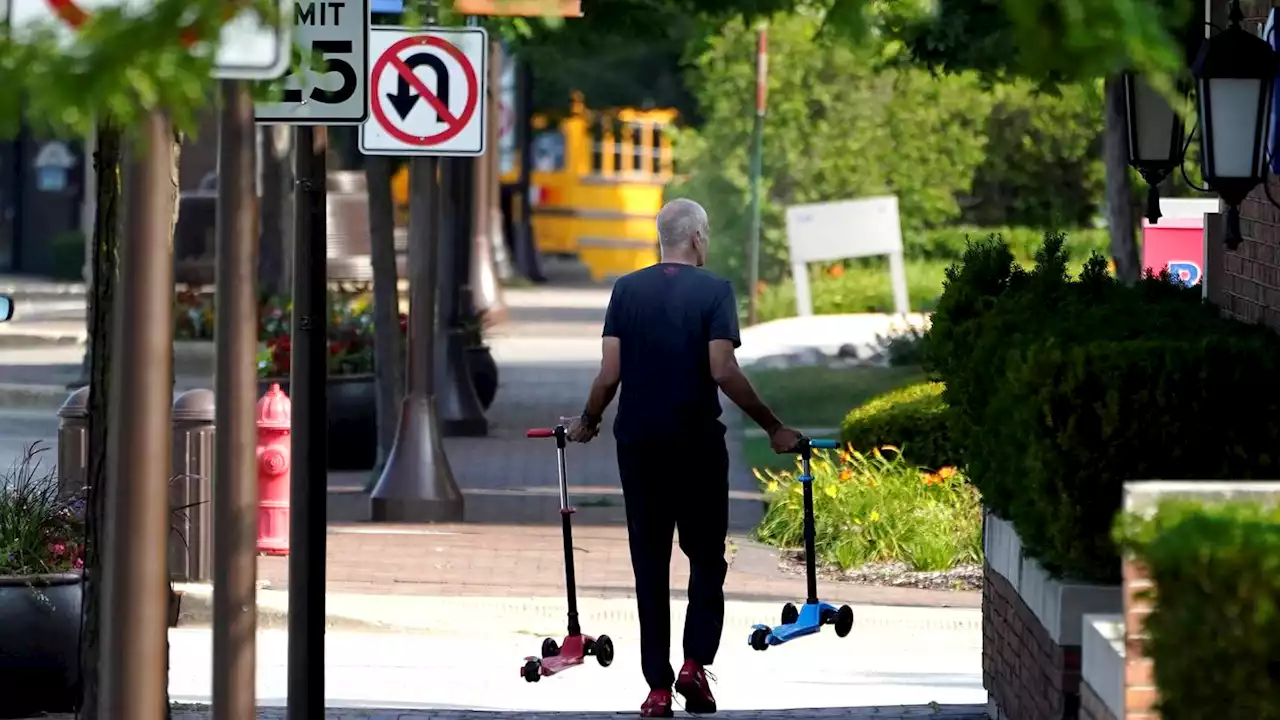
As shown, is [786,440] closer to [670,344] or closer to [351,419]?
[670,344]

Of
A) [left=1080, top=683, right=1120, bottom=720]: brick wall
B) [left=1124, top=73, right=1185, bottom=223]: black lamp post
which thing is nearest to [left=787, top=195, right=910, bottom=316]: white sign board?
[left=1124, top=73, right=1185, bottom=223]: black lamp post

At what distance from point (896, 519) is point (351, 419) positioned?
5519 millimetres

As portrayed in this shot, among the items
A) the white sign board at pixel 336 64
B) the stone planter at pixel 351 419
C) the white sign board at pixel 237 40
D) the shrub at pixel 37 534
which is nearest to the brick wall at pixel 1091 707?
the white sign board at pixel 237 40

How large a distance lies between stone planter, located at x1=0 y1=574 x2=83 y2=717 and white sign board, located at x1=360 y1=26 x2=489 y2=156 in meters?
3.12

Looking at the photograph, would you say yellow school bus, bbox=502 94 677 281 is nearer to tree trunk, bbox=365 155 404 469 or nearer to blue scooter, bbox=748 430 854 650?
tree trunk, bbox=365 155 404 469

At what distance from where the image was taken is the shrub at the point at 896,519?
12.1 m

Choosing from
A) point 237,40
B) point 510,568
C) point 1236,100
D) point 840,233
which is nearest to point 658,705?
point 1236,100

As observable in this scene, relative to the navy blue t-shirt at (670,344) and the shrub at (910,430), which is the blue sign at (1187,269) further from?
the navy blue t-shirt at (670,344)

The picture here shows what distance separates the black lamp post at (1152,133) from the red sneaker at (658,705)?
2.77 metres

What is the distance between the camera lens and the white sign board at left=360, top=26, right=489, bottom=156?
35.5 feet

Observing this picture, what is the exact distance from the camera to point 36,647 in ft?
26.6

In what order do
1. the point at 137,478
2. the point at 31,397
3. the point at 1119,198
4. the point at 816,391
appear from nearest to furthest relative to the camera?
1. the point at 137,478
2. the point at 1119,198
3. the point at 31,397
4. the point at 816,391

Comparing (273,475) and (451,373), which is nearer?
(273,475)

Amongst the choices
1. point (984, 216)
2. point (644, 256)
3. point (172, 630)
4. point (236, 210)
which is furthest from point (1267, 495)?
point (644, 256)
